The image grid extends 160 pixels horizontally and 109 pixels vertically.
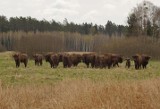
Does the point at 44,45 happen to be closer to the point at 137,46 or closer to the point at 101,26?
the point at 137,46

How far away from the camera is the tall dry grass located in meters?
10.8

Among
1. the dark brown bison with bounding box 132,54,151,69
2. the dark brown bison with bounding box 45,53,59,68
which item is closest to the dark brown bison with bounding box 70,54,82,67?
the dark brown bison with bounding box 45,53,59,68

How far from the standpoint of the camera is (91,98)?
11.6 metres

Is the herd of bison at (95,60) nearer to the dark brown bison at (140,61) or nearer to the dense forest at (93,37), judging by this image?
the dark brown bison at (140,61)

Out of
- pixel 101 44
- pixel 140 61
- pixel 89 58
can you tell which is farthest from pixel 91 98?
pixel 101 44

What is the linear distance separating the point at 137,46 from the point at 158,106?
56.7 metres

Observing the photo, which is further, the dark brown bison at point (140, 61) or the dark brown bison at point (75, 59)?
the dark brown bison at point (75, 59)

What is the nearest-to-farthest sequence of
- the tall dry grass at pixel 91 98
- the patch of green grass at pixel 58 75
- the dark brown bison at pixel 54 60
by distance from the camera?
the tall dry grass at pixel 91 98 < the patch of green grass at pixel 58 75 < the dark brown bison at pixel 54 60

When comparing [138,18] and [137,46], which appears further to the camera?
[138,18]

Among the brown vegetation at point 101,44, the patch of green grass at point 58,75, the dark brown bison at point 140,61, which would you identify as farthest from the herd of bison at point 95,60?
the brown vegetation at point 101,44

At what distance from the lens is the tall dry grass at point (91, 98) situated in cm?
1080

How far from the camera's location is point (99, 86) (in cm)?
1318

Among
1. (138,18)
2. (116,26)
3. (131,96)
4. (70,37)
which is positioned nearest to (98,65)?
(131,96)

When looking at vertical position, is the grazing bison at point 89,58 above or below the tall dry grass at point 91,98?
below
